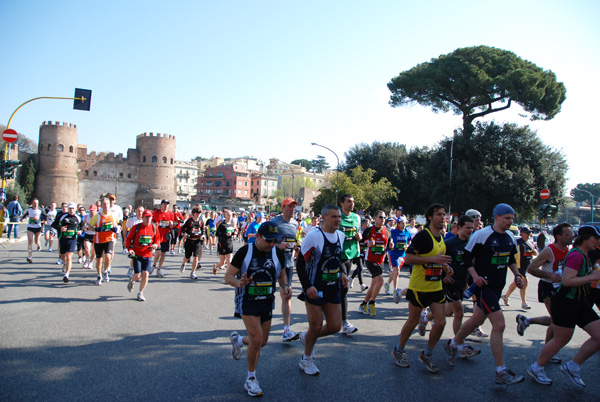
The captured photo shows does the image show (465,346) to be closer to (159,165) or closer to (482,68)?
(482,68)

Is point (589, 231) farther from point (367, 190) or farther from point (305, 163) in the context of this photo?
point (305, 163)

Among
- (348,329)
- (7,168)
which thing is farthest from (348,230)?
(7,168)

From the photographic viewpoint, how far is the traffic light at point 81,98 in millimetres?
16656

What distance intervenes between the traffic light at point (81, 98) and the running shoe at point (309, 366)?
50.3 ft

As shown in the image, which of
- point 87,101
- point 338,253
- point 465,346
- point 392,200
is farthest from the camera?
point 392,200

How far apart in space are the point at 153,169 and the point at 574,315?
84.9 meters

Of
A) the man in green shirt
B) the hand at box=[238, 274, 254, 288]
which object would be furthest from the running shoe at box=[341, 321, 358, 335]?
the hand at box=[238, 274, 254, 288]

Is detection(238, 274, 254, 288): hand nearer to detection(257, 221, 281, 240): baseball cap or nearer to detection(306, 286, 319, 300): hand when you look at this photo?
detection(257, 221, 281, 240): baseball cap

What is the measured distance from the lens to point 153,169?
8356 cm

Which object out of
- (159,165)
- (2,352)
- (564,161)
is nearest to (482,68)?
(564,161)

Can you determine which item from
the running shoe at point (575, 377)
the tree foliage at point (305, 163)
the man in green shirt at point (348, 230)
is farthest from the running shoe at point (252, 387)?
the tree foliage at point (305, 163)

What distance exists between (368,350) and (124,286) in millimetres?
6286

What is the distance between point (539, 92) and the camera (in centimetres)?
3594

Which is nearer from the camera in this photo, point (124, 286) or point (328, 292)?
point (328, 292)
